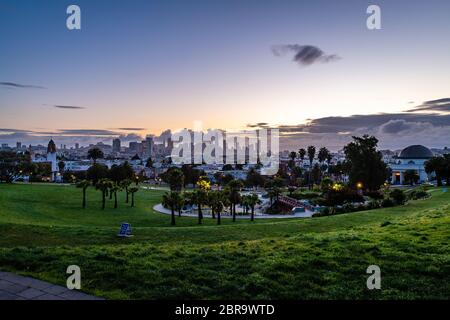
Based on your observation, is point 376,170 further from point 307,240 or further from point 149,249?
point 149,249

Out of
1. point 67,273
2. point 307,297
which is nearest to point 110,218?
point 67,273

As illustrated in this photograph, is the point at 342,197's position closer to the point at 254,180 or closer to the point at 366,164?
the point at 366,164

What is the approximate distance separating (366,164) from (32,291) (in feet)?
183

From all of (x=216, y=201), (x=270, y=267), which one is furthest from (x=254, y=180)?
(x=270, y=267)

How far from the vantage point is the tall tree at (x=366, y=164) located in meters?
56.0

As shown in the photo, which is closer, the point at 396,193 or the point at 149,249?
the point at 149,249

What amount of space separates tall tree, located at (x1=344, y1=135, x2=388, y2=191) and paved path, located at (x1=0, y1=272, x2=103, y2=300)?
54929 mm

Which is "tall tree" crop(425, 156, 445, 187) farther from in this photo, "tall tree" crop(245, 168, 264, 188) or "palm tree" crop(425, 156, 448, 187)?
"tall tree" crop(245, 168, 264, 188)

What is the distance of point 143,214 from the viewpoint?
46.1 m

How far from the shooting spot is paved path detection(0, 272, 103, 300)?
283 inches

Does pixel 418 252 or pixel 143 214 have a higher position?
pixel 418 252
